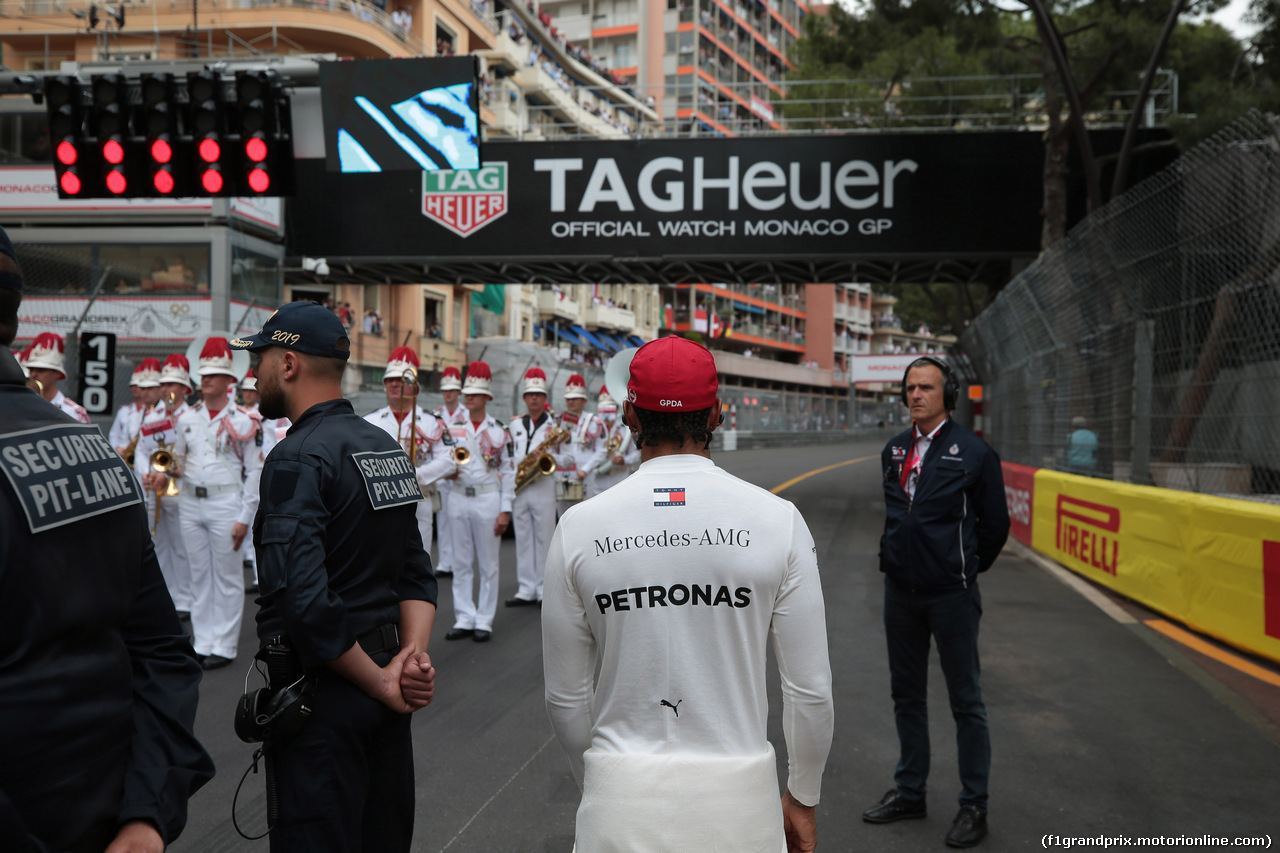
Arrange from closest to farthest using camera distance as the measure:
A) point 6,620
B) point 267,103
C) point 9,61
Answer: point 6,620 < point 267,103 < point 9,61

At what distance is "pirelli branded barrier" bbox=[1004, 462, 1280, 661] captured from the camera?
6.41m

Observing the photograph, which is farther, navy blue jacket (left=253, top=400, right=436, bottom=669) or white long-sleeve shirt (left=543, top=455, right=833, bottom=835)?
navy blue jacket (left=253, top=400, right=436, bottom=669)

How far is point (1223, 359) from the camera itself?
7.08 metres

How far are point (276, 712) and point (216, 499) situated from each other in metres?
5.25

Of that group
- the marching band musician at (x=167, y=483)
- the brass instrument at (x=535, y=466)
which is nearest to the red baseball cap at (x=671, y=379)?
the marching band musician at (x=167, y=483)

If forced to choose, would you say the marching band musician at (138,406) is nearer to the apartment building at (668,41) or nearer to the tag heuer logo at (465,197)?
the tag heuer logo at (465,197)

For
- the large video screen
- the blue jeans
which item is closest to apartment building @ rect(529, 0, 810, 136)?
the large video screen

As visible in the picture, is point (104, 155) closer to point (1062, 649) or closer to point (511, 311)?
point (1062, 649)

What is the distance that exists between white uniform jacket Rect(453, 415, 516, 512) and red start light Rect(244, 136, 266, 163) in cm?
398

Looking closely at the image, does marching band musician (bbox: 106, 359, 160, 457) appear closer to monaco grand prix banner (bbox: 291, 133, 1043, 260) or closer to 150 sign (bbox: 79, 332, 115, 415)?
150 sign (bbox: 79, 332, 115, 415)

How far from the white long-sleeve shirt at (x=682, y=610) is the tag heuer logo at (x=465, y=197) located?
15702mm

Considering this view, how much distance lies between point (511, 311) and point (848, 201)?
32.1 metres

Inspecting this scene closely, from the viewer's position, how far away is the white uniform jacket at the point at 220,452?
23.7 ft

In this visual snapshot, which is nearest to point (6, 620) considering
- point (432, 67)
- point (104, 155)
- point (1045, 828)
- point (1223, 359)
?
point (1045, 828)
